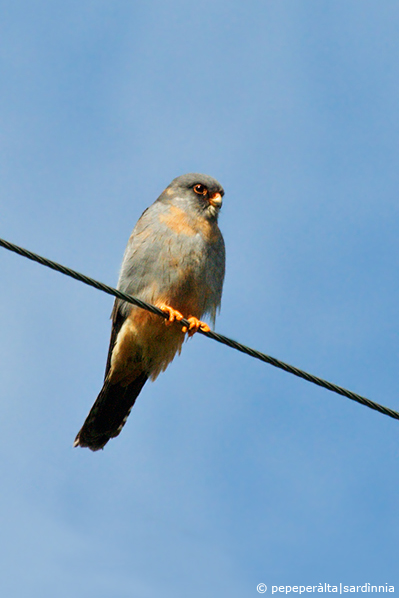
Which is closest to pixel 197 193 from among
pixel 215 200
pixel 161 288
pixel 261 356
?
pixel 215 200

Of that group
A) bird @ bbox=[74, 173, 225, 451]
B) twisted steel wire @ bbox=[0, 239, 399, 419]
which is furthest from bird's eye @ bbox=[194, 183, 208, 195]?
twisted steel wire @ bbox=[0, 239, 399, 419]

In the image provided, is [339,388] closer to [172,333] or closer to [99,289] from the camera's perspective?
[99,289]

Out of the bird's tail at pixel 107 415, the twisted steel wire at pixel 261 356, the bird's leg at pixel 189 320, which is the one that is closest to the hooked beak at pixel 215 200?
the bird's leg at pixel 189 320

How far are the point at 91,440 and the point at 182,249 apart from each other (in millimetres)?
1941

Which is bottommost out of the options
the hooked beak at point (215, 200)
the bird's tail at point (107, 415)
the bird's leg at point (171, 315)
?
the bird's tail at point (107, 415)

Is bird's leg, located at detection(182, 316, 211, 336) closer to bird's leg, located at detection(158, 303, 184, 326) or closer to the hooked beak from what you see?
bird's leg, located at detection(158, 303, 184, 326)

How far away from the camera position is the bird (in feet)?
21.8

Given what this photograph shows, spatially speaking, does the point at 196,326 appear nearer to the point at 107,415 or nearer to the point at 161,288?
the point at 161,288

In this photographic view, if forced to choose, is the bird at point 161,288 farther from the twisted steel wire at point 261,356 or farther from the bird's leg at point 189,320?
the twisted steel wire at point 261,356

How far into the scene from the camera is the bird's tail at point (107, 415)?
7.11 metres

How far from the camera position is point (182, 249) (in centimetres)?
669

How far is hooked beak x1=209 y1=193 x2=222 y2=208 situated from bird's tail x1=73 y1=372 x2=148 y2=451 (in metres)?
1.66

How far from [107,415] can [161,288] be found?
4.45 ft

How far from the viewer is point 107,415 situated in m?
7.15
